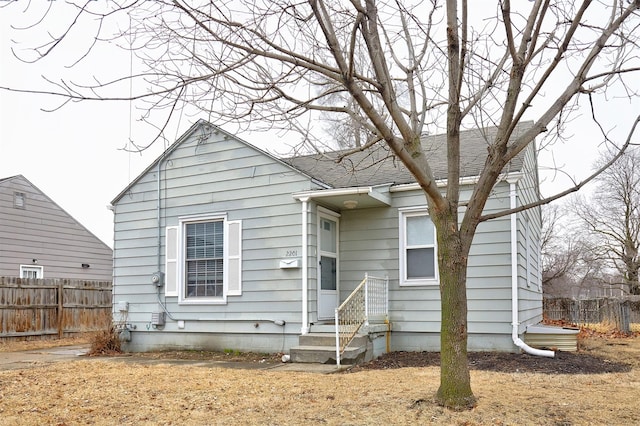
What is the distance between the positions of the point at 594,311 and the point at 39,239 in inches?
711

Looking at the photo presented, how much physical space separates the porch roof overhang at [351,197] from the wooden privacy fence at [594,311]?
9515 mm

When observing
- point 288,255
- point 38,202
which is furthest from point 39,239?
point 288,255

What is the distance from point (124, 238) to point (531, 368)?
8298 millimetres

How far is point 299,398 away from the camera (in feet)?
19.4

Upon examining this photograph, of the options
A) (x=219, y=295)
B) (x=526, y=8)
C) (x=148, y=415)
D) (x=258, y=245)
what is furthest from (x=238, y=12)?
(x=219, y=295)

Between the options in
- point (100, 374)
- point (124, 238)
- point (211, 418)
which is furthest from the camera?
point (124, 238)

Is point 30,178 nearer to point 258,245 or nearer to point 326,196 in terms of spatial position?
point 258,245

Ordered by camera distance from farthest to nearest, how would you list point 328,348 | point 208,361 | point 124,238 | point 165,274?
point 124,238 < point 165,274 < point 208,361 < point 328,348

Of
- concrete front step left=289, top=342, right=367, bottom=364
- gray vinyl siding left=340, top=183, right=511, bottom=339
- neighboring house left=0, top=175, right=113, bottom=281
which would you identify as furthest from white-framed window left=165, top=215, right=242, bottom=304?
neighboring house left=0, top=175, right=113, bottom=281

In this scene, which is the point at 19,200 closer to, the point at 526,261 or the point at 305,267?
the point at 305,267

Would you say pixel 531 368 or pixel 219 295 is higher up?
pixel 219 295

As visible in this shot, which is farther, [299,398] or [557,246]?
[557,246]

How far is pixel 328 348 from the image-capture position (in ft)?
29.2

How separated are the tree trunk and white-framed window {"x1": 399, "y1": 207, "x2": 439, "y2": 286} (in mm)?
4962
